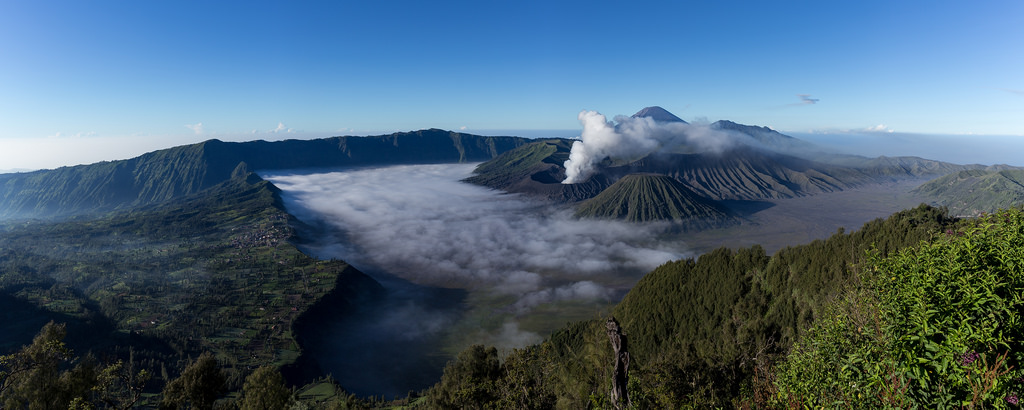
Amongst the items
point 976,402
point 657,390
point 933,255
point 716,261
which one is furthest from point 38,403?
point 716,261

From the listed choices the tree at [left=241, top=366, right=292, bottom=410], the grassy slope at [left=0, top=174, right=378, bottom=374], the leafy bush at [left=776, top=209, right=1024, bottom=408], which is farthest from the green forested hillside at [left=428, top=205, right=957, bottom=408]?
the grassy slope at [left=0, top=174, right=378, bottom=374]

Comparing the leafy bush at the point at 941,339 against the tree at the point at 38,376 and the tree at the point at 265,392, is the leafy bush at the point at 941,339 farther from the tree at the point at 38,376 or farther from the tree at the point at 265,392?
the tree at the point at 265,392

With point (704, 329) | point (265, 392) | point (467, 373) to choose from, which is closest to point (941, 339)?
point (467, 373)

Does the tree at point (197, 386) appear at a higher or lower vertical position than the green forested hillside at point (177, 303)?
higher

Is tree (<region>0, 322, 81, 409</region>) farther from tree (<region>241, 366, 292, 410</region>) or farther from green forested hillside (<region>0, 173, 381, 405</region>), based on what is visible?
green forested hillside (<region>0, 173, 381, 405</region>)

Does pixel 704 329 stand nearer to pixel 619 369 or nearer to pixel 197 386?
pixel 619 369

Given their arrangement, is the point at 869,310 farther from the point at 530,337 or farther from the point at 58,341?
the point at 530,337

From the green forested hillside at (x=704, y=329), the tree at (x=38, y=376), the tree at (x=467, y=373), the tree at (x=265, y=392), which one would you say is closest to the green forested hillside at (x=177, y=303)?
the tree at (x=265, y=392)
